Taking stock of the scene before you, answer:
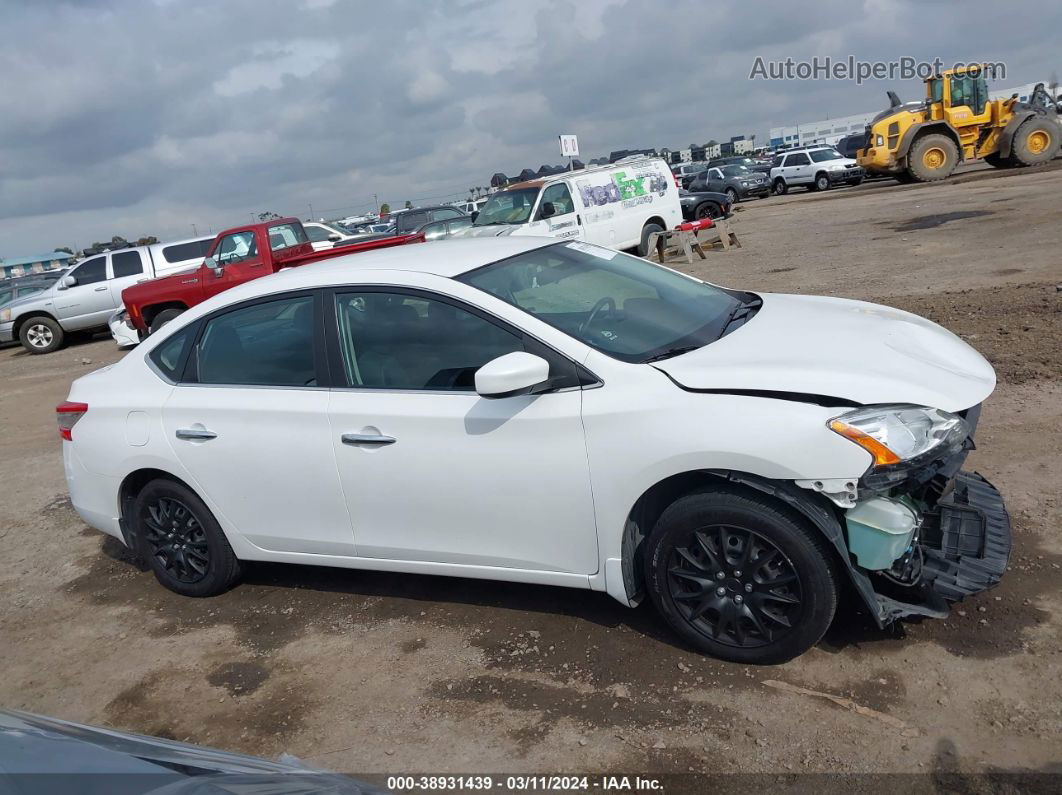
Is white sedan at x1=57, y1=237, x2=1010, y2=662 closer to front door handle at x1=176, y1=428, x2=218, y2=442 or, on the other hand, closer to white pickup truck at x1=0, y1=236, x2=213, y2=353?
front door handle at x1=176, y1=428, x2=218, y2=442

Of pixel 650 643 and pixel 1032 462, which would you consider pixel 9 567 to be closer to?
pixel 650 643

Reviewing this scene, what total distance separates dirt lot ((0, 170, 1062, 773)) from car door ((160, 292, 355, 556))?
586 millimetres

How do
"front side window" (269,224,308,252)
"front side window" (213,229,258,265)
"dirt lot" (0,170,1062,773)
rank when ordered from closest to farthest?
"dirt lot" (0,170,1062,773)
"front side window" (213,229,258,265)
"front side window" (269,224,308,252)

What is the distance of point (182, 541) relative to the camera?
4.82 meters

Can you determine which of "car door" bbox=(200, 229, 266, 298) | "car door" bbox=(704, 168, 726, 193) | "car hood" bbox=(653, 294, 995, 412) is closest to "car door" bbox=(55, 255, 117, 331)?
"car door" bbox=(200, 229, 266, 298)

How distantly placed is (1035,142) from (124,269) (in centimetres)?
2523

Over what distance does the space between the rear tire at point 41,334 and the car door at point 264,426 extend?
16.4 meters

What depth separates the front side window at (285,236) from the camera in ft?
48.5

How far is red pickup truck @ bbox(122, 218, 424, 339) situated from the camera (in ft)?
47.3

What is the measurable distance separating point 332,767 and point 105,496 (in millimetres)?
2418

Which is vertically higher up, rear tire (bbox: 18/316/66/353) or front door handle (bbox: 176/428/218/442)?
front door handle (bbox: 176/428/218/442)

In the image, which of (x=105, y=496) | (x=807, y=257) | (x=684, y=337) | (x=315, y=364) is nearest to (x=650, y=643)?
(x=684, y=337)

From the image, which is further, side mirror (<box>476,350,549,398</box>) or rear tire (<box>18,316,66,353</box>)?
rear tire (<box>18,316,66,353</box>)

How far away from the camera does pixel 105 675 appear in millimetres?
4328
